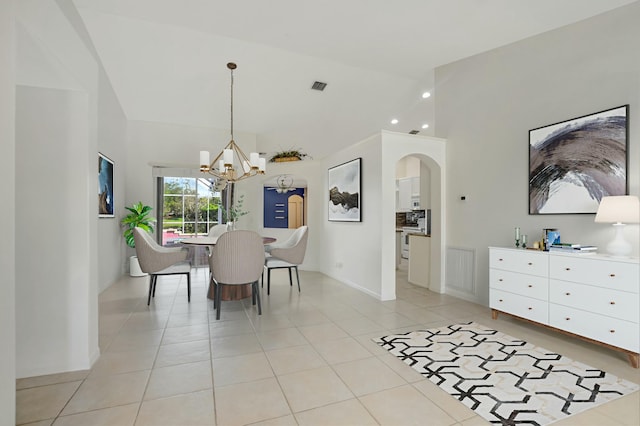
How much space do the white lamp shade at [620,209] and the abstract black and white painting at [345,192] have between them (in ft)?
9.19

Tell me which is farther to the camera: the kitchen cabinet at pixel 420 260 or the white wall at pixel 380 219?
the kitchen cabinet at pixel 420 260

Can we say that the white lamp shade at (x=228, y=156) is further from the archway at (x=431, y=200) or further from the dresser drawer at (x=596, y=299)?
the dresser drawer at (x=596, y=299)

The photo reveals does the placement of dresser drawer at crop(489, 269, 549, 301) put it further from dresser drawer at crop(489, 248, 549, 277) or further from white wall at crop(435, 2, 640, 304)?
white wall at crop(435, 2, 640, 304)

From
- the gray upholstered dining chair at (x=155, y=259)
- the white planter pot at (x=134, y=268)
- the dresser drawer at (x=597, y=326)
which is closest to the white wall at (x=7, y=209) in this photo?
the gray upholstered dining chair at (x=155, y=259)

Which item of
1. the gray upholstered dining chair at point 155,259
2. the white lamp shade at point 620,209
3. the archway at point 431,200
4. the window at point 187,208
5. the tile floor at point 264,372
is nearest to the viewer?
the tile floor at point 264,372

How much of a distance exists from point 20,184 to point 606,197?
4.48 metres

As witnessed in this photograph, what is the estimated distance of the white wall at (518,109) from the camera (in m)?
2.80

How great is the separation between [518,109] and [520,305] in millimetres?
2223

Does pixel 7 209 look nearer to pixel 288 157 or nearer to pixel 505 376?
pixel 505 376

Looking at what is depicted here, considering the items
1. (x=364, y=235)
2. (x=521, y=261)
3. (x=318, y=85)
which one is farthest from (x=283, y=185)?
(x=521, y=261)

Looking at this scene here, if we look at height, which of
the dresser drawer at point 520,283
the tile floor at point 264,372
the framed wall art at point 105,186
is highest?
the framed wall art at point 105,186

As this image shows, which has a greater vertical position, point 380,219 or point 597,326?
point 380,219

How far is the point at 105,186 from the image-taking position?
4676mm

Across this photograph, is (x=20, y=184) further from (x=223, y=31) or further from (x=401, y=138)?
(x=401, y=138)
